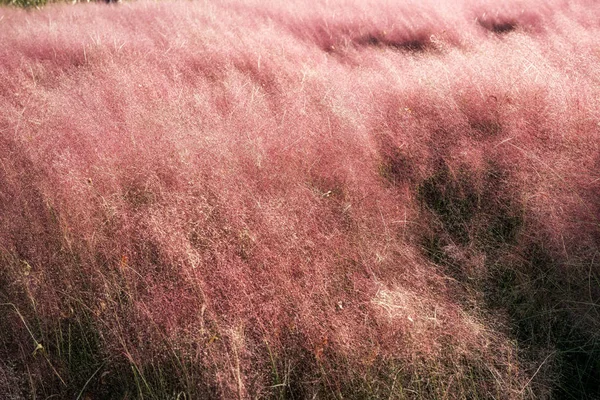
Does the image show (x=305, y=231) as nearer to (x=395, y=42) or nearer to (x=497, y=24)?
(x=395, y=42)

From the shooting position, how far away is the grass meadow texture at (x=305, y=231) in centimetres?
164

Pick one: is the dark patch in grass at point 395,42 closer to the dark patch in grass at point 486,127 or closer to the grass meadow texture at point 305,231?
the grass meadow texture at point 305,231

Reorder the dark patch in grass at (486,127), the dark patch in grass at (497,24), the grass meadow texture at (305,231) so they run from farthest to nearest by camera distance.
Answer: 1. the dark patch in grass at (497,24)
2. the dark patch in grass at (486,127)
3. the grass meadow texture at (305,231)

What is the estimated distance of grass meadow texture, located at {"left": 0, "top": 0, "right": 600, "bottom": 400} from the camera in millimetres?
1643

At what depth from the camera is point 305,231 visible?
207 centimetres

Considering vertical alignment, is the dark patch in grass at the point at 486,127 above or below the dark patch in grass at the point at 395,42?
below

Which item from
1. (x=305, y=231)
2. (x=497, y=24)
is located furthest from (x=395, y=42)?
(x=305, y=231)

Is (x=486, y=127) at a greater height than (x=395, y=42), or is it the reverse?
(x=395, y=42)

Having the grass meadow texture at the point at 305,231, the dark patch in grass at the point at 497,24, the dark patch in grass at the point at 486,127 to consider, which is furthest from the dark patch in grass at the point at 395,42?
the dark patch in grass at the point at 486,127

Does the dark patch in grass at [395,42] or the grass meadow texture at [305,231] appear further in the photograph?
the dark patch in grass at [395,42]

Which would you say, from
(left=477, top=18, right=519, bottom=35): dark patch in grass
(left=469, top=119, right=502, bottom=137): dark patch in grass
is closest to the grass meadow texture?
(left=469, top=119, right=502, bottom=137): dark patch in grass

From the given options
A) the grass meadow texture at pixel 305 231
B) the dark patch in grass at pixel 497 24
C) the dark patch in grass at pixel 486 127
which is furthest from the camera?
the dark patch in grass at pixel 497 24

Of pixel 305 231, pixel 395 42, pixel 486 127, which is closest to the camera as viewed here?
pixel 305 231

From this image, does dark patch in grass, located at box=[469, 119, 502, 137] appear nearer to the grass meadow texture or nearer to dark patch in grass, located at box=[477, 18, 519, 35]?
the grass meadow texture
